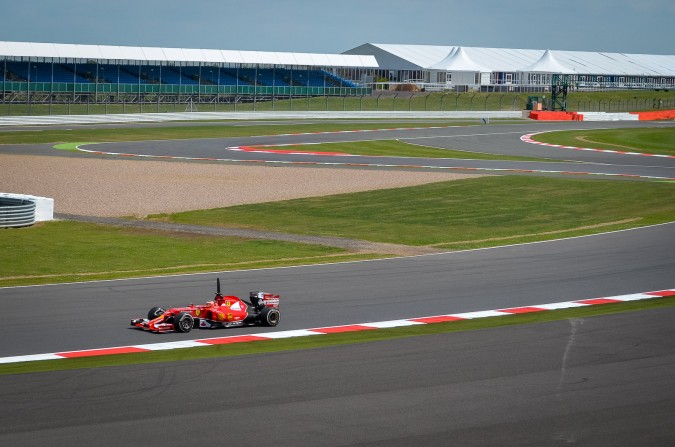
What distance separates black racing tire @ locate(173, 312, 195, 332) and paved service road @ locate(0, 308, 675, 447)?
1.73m

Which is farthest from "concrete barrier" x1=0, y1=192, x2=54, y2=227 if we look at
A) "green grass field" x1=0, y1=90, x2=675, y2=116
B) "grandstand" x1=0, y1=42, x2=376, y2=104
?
"grandstand" x1=0, y1=42, x2=376, y2=104

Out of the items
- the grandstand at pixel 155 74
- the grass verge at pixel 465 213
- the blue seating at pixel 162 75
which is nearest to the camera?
the grass verge at pixel 465 213

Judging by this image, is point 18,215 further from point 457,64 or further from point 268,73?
point 457,64

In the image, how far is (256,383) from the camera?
10.7 metres

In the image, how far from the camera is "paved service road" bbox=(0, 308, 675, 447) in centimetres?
901

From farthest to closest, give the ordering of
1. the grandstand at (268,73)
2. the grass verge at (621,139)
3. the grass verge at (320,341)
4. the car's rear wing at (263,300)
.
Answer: the grandstand at (268,73) → the grass verge at (621,139) → the car's rear wing at (263,300) → the grass verge at (320,341)

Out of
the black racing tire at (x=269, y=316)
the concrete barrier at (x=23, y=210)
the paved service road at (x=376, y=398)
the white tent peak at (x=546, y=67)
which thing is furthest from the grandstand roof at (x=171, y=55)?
the paved service road at (x=376, y=398)

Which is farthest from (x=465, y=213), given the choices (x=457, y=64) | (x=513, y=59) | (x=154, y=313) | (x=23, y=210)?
(x=513, y=59)

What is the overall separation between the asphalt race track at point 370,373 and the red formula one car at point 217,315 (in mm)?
147

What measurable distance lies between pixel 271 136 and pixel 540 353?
1906 inches

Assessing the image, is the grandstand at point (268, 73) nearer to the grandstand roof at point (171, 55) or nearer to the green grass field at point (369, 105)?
the grandstand roof at point (171, 55)

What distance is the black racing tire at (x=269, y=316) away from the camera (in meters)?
13.9

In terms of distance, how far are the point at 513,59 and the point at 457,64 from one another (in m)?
19.3

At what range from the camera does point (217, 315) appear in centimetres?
1387
